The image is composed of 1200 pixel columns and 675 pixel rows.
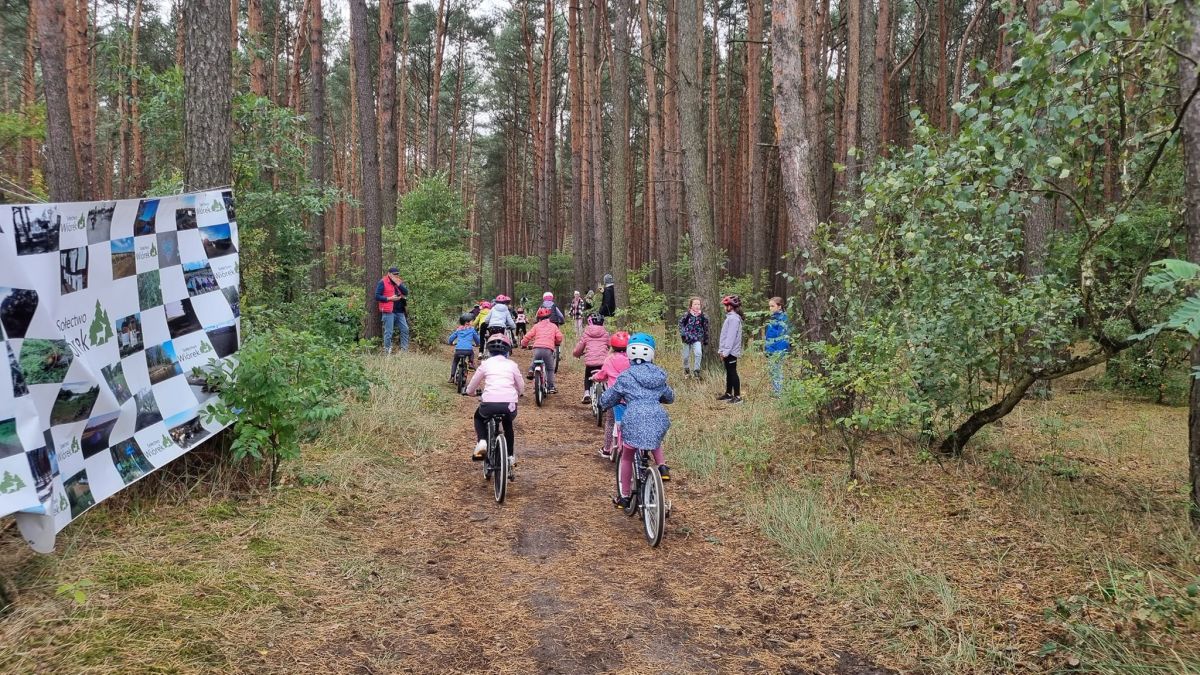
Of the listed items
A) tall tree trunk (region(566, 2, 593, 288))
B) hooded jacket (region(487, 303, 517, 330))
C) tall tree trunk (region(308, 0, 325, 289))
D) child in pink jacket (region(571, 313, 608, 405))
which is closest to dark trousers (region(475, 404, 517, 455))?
child in pink jacket (region(571, 313, 608, 405))

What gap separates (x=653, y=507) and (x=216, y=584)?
3206 millimetres

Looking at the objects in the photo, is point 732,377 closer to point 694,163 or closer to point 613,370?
point 613,370

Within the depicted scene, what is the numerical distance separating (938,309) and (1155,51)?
8.60 feet

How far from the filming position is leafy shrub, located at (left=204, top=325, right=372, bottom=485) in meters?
5.05

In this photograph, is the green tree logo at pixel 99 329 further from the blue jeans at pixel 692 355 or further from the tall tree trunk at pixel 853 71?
the tall tree trunk at pixel 853 71

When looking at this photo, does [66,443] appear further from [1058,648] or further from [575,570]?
[1058,648]

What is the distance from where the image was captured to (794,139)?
7.96 metres

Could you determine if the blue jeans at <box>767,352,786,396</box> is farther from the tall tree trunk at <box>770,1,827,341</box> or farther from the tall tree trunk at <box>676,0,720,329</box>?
the tall tree trunk at <box>676,0,720,329</box>

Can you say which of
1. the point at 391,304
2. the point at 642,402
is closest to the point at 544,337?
the point at 391,304

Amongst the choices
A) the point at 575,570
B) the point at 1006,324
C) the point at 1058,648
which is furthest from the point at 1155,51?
the point at 575,570

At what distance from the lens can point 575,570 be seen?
198 inches

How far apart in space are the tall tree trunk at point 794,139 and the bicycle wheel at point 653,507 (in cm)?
323

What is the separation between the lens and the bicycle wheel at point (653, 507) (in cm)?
543

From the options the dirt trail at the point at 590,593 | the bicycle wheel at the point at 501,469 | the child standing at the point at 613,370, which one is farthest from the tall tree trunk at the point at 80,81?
the dirt trail at the point at 590,593
